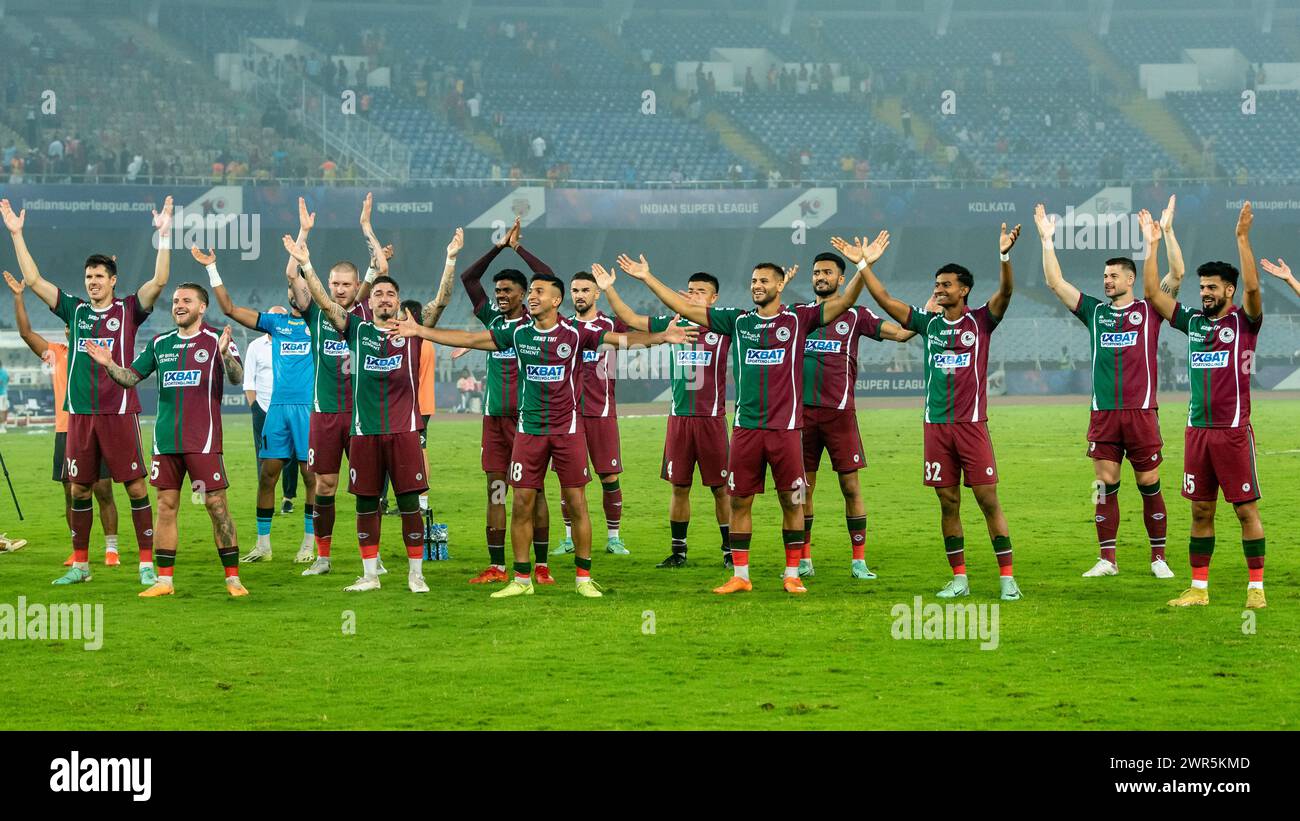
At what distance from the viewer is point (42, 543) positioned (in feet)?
48.8

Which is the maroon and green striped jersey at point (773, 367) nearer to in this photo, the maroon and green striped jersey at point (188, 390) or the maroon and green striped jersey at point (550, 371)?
the maroon and green striped jersey at point (550, 371)

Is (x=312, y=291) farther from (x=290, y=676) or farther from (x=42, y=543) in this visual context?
(x=42, y=543)

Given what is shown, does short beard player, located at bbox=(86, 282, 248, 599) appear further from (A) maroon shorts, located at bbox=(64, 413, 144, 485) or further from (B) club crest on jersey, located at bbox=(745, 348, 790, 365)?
(B) club crest on jersey, located at bbox=(745, 348, 790, 365)

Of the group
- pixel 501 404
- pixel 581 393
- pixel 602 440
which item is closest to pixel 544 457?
pixel 581 393

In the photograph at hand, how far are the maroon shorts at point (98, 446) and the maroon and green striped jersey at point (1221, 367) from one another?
25.9ft

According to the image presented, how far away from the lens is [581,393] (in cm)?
1163

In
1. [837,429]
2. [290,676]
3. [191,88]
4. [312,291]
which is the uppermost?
[191,88]

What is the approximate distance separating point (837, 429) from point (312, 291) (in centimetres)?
426

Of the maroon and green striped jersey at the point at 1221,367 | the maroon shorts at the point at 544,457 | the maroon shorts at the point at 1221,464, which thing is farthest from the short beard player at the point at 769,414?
the maroon shorts at the point at 1221,464

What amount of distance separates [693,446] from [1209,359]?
432 cm

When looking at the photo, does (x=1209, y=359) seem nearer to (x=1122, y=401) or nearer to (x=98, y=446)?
(x=1122, y=401)

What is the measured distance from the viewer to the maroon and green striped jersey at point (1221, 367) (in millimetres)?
10547

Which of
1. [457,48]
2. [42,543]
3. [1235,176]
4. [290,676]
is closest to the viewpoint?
[290,676]
